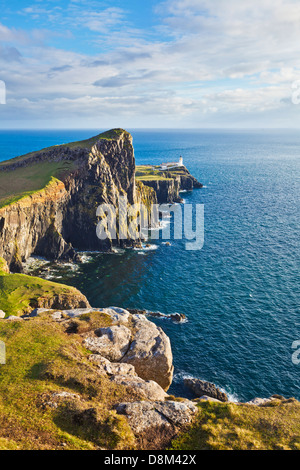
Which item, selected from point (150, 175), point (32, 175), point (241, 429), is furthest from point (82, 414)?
point (150, 175)

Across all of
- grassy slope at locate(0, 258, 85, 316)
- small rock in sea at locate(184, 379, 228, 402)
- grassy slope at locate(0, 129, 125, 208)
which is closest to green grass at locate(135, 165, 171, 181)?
grassy slope at locate(0, 129, 125, 208)

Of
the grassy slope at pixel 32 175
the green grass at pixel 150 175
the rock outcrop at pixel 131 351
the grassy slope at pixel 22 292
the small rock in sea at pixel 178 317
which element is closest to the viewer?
the rock outcrop at pixel 131 351

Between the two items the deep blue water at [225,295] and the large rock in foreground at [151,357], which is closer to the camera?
the large rock in foreground at [151,357]

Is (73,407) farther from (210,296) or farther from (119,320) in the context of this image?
(210,296)

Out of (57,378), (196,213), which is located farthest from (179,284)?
(196,213)

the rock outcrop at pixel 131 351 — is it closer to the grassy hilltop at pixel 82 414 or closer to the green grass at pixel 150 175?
the grassy hilltop at pixel 82 414

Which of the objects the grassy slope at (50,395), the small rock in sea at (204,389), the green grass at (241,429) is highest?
the grassy slope at (50,395)

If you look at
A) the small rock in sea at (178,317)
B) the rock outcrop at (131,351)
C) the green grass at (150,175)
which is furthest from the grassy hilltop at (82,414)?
the green grass at (150,175)
